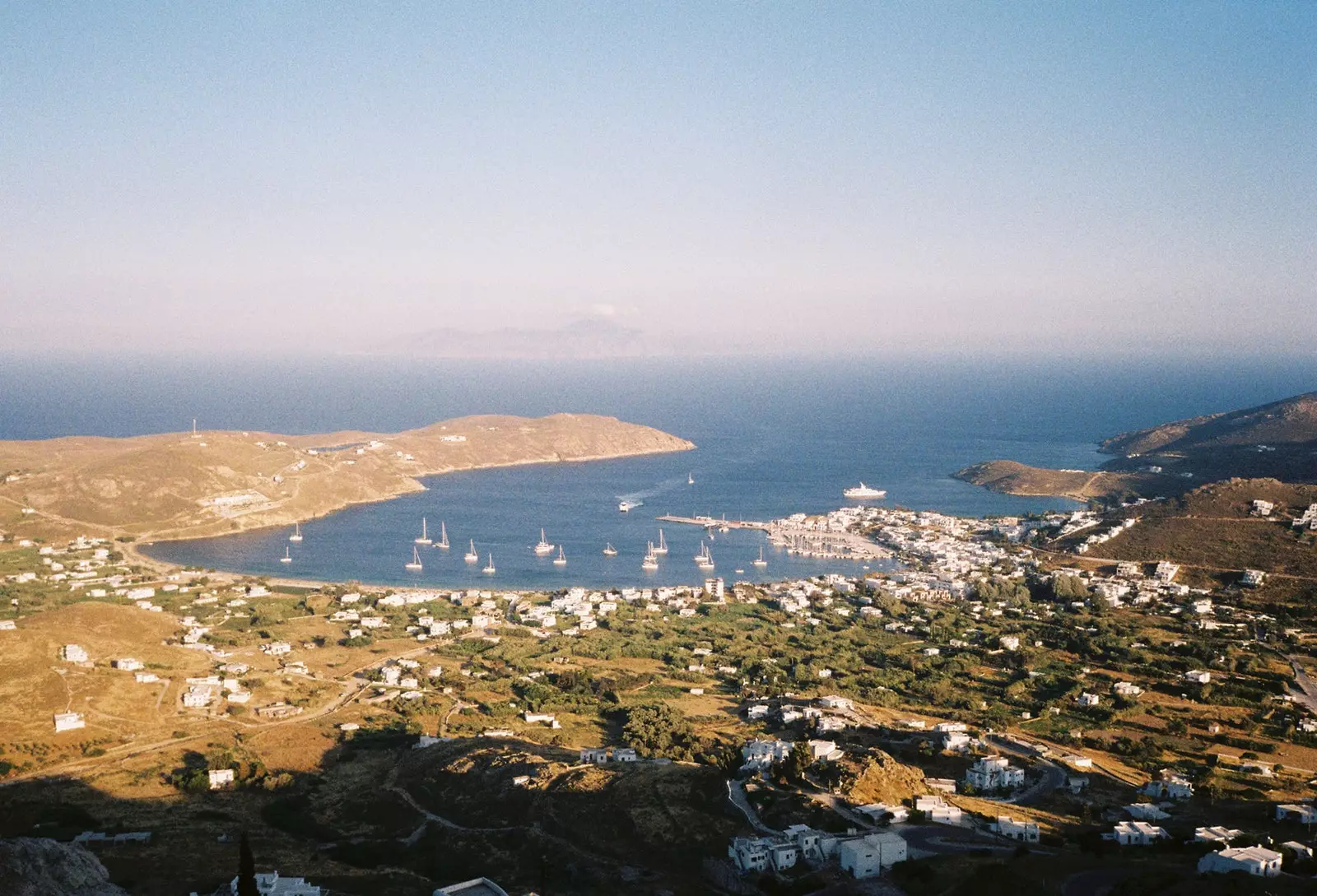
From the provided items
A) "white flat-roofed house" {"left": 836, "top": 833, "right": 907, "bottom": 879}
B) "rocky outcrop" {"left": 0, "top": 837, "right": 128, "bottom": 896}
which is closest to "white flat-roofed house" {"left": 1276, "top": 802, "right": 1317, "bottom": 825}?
"white flat-roofed house" {"left": 836, "top": 833, "right": 907, "bottom": 879}

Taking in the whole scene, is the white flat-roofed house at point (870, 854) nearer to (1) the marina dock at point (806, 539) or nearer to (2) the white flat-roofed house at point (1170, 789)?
(2) the white flat-roofed house at point (1170, 789)

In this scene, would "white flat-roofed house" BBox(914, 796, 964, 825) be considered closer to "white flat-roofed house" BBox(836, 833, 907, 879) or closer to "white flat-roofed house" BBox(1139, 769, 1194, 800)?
"white flat-roofed house" BBox(836, 833, 907, 879)

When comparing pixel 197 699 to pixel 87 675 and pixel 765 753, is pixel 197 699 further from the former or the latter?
pixel 765 753

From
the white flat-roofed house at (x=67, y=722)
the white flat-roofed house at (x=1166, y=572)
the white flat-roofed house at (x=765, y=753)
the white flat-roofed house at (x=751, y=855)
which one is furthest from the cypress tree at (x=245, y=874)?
the white flat-roofed house at (x=1166, y=572)

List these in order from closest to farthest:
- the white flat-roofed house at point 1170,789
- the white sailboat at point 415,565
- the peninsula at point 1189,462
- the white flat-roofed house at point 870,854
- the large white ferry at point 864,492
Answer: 1. the white flat-roofed house at point 870,854
2. the white flat-roofed house at point 1170,789
3. the white sailboat at point 415,565
4. the peninsula at point 1189,462
5. the large white ferry at point 864,492

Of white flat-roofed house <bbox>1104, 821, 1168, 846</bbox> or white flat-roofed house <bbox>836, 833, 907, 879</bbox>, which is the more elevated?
white flat-roofed house <bbox>836, 833, 907, 879</bbox>

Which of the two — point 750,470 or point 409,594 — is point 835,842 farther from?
point 750,470

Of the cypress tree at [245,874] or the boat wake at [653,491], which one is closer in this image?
the cypress tree at [245,874]
